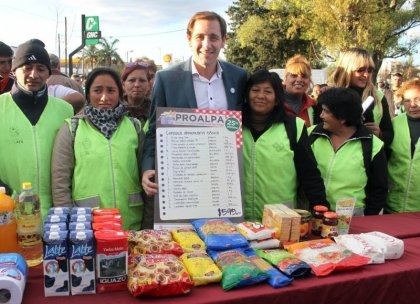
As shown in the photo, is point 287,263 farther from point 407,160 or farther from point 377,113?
point 377,113

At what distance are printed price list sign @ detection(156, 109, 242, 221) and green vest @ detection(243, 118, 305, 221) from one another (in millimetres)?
162

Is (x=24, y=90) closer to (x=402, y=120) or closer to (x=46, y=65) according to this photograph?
(x=46, y=65)

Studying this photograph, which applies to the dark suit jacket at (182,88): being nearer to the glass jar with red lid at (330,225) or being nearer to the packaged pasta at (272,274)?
the glass jar with red lid at (330,225)

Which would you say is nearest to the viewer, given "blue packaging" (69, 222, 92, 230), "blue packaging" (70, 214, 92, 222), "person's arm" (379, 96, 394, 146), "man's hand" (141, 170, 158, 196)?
"blue packaging" (69, 222, 92, 230)

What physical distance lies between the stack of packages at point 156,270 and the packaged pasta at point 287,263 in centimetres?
44

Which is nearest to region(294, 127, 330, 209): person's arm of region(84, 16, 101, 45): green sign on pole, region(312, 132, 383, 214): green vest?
region(312, 132, 383, 214): green vest

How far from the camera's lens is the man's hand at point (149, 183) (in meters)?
2.39

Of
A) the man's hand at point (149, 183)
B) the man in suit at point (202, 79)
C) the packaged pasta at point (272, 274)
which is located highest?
the man in suit at point (202, 79)

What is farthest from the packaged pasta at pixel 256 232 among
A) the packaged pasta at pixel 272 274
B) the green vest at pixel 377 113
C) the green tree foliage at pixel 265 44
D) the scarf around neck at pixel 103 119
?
the green tree foliage at pixel 265 44

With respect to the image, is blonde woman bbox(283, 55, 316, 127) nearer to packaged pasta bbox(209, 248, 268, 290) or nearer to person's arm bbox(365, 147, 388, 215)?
person's arm bbox(365, 147, 388, 215)

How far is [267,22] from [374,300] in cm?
3380

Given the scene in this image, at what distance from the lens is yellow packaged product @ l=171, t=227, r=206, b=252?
2023 millimetres

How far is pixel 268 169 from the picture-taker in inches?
107

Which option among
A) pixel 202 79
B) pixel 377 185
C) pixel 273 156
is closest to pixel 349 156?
pixel 377 185
